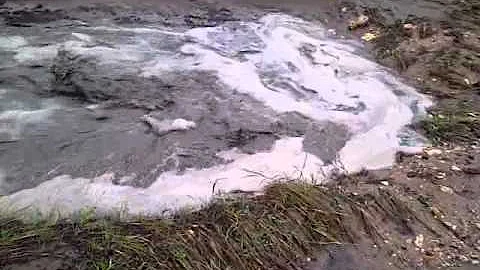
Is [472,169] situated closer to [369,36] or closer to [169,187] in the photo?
[169,187]

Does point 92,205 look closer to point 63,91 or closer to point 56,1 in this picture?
point 63,91

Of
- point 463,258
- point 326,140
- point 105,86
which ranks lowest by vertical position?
point 463,258

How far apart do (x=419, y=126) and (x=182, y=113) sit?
1732 millimetres

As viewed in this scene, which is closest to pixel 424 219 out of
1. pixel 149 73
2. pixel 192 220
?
pixel 192 220

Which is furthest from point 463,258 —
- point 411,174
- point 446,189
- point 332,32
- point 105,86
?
point 332,32

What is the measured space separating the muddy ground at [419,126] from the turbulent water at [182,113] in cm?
22

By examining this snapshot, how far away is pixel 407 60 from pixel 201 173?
2.33 metres

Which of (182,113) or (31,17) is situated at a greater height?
(31,17)

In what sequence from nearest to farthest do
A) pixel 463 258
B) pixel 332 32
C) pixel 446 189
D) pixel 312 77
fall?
pixel 463 258 < pixel 446 189 < pixel 312 77 < pixel 332 32

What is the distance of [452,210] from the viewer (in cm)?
280

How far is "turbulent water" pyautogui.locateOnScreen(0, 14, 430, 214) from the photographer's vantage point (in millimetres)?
3119

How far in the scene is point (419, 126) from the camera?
12.1 ft

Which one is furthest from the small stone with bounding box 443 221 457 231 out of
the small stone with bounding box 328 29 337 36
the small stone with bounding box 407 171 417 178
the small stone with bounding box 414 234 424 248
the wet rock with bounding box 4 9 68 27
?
the wet rock with bounding box 4 9 68 27

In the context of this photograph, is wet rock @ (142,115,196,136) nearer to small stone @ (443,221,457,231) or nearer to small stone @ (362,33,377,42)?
small stone @ (443,221,457,231)
